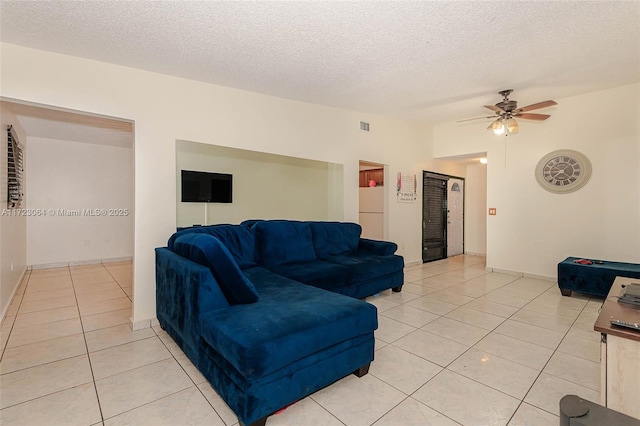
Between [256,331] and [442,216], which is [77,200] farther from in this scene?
[442,216]

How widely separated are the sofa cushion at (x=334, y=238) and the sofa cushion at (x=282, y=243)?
0.18m

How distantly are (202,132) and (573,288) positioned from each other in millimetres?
5222

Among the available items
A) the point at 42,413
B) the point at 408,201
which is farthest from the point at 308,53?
the point at 408,201

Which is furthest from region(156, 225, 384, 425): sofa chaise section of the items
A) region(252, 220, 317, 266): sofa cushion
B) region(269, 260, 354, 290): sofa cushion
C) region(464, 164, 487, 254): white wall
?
region(464, 164, 487, 254): white wall

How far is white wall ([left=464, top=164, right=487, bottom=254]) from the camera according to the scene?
23.9ft

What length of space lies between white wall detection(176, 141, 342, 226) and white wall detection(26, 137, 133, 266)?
1.50m

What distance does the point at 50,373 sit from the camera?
221 cm

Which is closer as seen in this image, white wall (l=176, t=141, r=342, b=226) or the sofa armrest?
the sofa armrest

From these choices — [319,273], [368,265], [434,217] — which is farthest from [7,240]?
[434,217]

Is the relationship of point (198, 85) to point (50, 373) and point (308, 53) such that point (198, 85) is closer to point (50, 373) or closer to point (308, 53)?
point (308, 53)

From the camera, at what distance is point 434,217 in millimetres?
6625

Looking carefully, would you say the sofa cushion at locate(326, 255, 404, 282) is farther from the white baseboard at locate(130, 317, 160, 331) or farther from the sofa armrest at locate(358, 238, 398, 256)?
the white baseboard at locate(130, 317, 160, 331)

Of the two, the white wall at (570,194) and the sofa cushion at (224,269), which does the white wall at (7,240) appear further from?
the white wall at (570,194)

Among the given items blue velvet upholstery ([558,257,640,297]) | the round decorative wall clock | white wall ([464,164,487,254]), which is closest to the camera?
blue velvet upholstery ([558,257,640,297])
